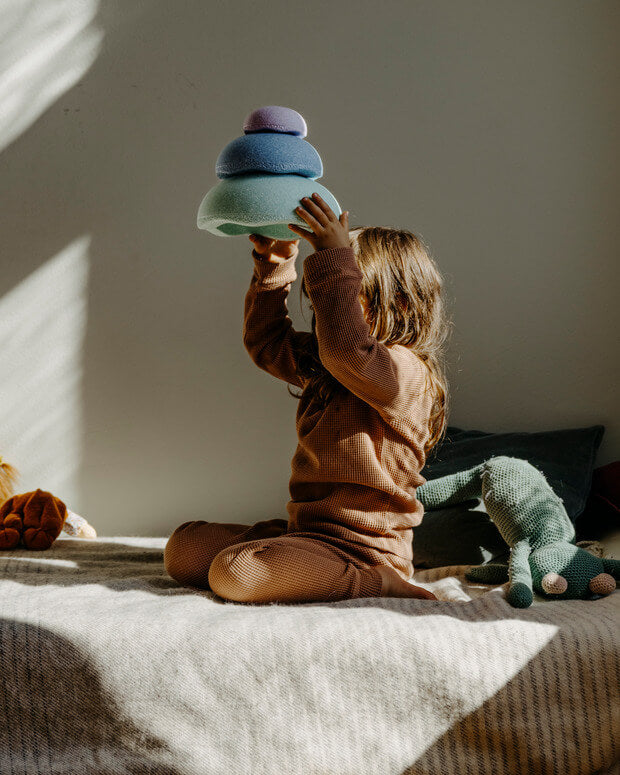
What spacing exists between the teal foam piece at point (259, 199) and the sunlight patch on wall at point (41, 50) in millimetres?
893

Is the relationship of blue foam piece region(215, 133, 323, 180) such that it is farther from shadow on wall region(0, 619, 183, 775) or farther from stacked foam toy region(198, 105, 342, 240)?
shadow on wall region(0, 619, 183, 775)

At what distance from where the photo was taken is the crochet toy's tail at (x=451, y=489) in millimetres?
1504

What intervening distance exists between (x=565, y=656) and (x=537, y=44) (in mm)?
1393

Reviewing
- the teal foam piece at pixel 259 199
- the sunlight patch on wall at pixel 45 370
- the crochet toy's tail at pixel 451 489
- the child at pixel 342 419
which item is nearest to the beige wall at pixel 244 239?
the sunlight patch on wall at pixel 45 370

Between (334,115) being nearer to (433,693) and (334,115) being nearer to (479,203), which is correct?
(479,203)

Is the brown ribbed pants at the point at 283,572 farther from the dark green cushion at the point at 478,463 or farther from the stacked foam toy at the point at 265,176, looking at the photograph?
the stacked foam toy at the point at 265,176

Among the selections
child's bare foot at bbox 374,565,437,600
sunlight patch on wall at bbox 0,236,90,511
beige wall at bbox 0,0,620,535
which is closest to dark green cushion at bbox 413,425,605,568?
beige wall at bbox 0,0,620,535

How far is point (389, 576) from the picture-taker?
1239 mm

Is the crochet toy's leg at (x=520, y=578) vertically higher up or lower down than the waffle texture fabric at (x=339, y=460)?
lower down

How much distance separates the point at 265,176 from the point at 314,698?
0.78m

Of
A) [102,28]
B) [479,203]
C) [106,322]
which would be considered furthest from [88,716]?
[102,28]

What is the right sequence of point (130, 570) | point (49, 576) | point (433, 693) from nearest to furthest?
point (433, 693)
point (49, 576)
point (130, 570)

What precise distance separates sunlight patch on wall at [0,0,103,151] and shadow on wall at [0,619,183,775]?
1400 mm

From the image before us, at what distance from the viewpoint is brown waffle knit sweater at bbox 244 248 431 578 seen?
1229mm
